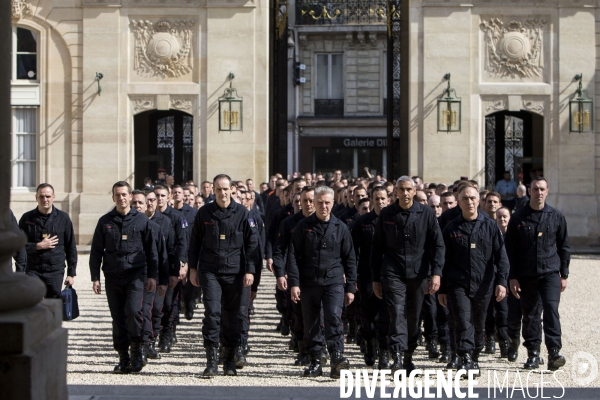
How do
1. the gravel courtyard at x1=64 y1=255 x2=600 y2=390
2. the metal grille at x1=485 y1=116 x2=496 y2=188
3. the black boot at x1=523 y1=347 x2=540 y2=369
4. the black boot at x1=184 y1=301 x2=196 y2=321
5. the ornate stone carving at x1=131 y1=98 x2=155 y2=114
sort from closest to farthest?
the gravel courtyard at x1=64 y1=255 x2=600 y2=390, the black boot at x1=523 y1=347 x2=540 y2=369, the black boot at x1=184 y1=301 x2=196 y2=321, the ornate stone carving at x1=131 y1=98 x2=155 y2=114, the metal grille at x1=485 y1=116 x2=496 y2=188

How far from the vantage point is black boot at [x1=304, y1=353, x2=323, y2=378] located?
10445mm

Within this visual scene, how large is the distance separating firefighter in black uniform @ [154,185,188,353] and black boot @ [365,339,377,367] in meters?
2.33

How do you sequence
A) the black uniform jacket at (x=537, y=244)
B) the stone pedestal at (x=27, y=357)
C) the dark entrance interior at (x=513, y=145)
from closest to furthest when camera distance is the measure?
the stone pedestal at (x=27, y=357) → the black uniform jacket at (x=537, y=244) → the dark entrance interior at (x=513, y=145)

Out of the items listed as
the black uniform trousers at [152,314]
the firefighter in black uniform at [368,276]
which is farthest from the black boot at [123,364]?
the firefighter in black uniform at [368,276]

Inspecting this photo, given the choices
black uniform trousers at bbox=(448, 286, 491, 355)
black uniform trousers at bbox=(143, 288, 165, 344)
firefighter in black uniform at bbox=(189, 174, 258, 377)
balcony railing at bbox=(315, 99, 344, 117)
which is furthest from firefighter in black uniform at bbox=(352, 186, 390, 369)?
balcony railing at bbox=(315, 99, 344, 117)

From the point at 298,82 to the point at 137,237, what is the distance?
116 ft

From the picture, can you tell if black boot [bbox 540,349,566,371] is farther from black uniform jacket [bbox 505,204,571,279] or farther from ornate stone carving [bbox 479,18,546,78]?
ornate stone carving [bbox 479,18,546,78]

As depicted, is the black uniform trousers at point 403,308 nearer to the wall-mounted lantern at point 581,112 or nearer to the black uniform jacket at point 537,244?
the black uniform jacket at point 537,244

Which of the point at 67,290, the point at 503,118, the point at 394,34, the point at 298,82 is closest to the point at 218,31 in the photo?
the point at 394,34

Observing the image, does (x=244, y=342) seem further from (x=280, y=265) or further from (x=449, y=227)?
(x=449, y=227)

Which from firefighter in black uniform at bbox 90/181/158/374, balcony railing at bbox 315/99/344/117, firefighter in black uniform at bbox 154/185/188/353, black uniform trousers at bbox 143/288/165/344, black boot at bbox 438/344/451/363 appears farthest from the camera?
balcony railing at bbox 315/99/344/117

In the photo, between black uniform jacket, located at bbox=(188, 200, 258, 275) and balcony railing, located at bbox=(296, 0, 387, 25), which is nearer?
black uniform jacket, located at bbox=(188, 200, 258, 275)

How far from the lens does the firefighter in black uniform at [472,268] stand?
10516mm

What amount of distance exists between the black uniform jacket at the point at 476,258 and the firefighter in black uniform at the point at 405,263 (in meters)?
0.19
